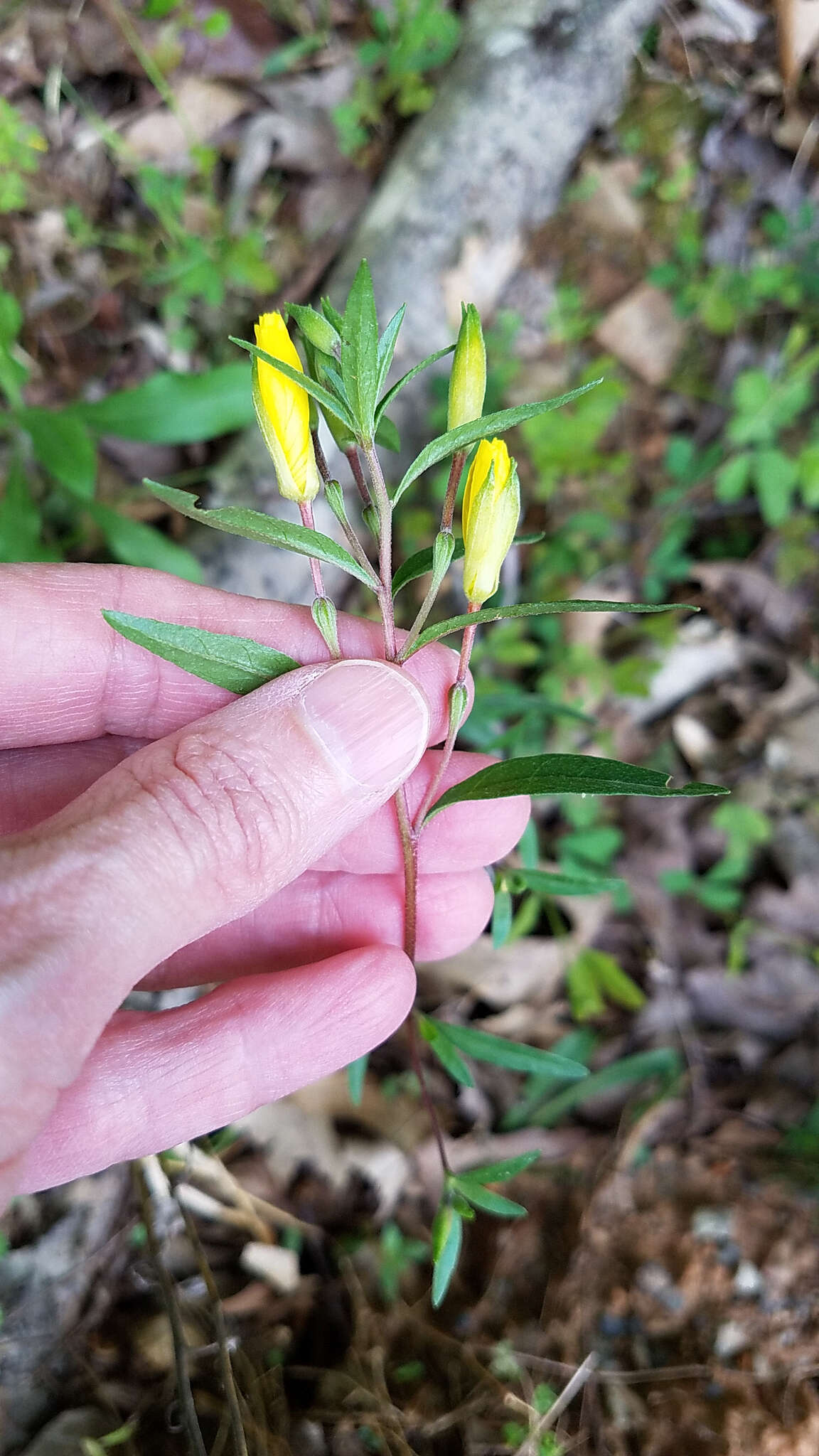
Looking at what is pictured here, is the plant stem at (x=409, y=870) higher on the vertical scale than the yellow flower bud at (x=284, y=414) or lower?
lower

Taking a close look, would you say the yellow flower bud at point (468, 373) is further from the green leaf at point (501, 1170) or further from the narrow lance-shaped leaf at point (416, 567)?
the green leaf at point (501, 1170)

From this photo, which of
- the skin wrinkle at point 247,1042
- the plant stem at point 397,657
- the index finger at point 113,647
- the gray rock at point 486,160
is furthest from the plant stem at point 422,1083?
the gray rock at point 486,160

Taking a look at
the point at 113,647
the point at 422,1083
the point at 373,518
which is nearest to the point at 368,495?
the point at 373,518

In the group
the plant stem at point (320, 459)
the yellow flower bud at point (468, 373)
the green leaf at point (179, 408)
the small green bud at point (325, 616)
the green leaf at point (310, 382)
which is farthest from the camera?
the green leaf at point (179, 408)

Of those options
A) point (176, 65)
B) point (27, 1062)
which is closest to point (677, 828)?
point (27, 1062)

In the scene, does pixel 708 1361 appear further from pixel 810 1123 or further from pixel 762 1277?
pixel 810 1123

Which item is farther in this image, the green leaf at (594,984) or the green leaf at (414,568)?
the green leaf at (594,984)

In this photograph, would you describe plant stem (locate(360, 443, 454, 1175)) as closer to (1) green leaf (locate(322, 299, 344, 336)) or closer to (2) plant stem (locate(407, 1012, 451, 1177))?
(2) plant stem (locate(407, 1012, 451, 1177))

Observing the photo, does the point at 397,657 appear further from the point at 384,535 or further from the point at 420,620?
the point at 384,535
